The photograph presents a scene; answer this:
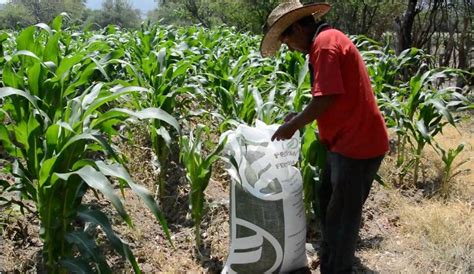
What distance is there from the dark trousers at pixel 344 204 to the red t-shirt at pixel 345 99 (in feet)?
0.18

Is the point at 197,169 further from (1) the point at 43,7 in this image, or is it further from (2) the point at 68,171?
(1) the point at 43,7

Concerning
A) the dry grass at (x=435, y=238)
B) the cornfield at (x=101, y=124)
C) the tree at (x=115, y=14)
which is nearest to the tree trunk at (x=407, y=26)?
the cornfield at (x=101, y=124)

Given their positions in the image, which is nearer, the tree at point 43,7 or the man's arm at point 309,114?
the man's arm at point 309,114

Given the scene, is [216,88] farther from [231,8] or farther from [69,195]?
[231,8]

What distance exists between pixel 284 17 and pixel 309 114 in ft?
1.33

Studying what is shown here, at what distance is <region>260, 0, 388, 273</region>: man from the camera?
76.3 inches

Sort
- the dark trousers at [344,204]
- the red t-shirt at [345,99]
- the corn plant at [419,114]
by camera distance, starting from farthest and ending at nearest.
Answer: the corn plant at [419,114] → the dark trousers at [344,204] → the red t-shirt at [345,99]

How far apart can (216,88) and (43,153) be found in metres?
1.77

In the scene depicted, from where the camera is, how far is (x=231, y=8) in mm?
25953

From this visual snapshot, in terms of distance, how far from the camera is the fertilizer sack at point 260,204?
226cm

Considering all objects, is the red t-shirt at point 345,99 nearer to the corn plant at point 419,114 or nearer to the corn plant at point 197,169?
the corn plant at point 197,169

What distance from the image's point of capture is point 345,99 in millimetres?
2039

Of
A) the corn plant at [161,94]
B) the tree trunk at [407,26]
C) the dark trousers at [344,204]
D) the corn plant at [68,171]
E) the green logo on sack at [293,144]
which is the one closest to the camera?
the corn plant at [68,171]

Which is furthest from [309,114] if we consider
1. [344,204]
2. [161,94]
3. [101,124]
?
[161,94]
